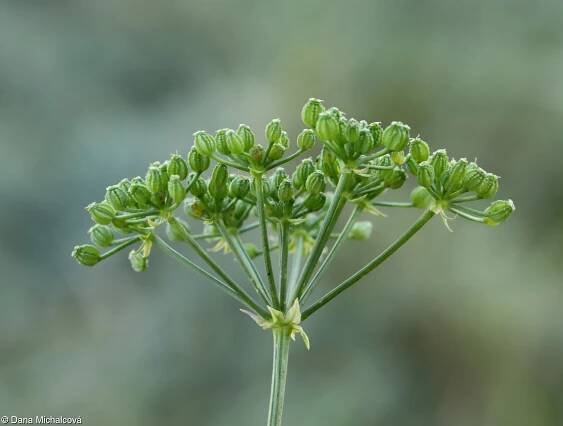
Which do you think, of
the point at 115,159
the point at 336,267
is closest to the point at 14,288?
the point at 115,159

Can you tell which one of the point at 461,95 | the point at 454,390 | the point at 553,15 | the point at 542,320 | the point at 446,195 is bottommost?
the point at 454,390

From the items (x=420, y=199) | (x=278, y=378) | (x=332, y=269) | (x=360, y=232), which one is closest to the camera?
(x=278, y=378)

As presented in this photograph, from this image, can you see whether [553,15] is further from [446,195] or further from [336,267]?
[446,195]

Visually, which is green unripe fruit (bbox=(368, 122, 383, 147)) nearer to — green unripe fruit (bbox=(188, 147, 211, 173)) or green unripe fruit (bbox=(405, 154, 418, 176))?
green unripe fruit (bbox=(405, 154, 418, 176))

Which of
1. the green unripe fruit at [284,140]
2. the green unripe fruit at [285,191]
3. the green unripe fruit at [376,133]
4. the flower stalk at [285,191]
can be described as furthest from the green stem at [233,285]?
the green unripe fruit at [376,133]

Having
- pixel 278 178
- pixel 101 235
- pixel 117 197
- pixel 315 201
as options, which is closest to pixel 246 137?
pixel 278 178

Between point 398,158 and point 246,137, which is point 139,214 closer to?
point 246,137
